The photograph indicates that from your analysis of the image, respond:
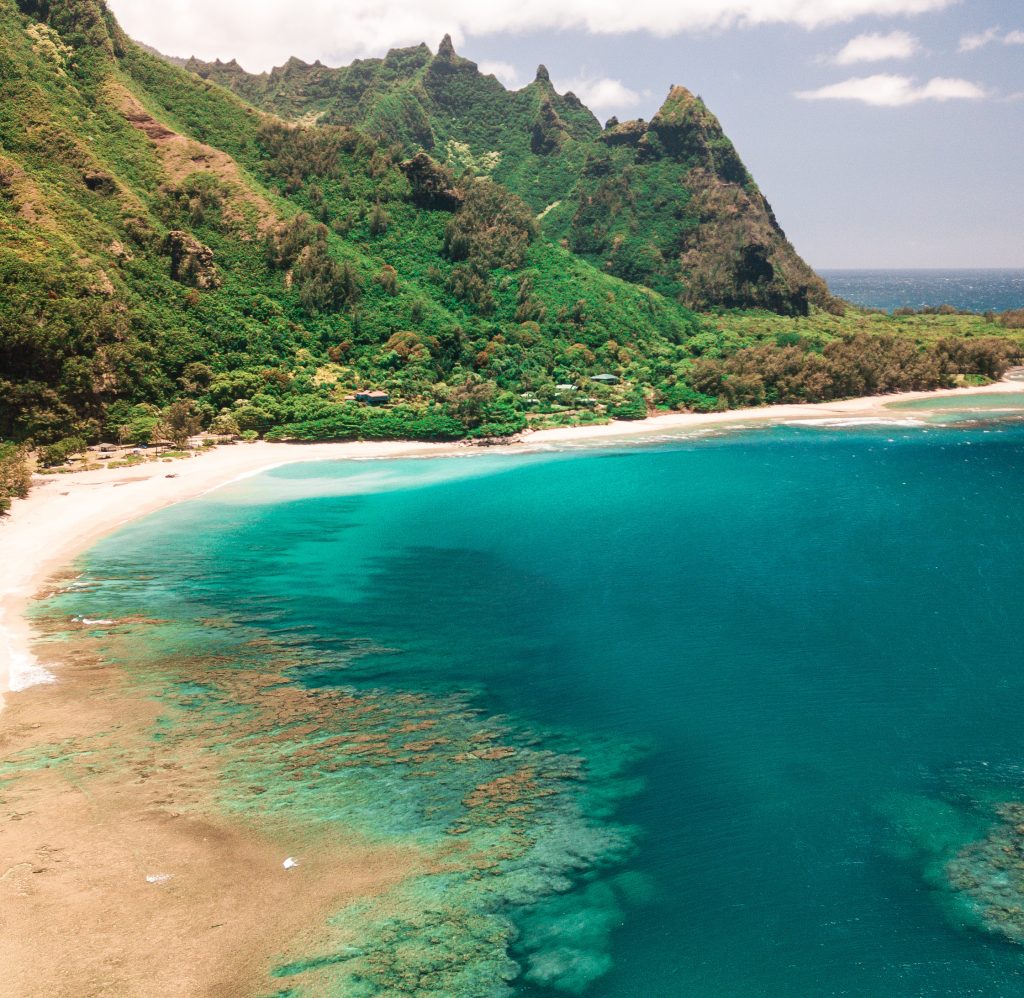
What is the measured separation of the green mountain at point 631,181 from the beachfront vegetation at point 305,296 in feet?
3.69

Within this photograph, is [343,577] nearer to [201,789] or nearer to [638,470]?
[201,789]

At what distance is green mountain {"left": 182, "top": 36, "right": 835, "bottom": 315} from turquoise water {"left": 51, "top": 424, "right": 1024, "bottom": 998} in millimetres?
86955

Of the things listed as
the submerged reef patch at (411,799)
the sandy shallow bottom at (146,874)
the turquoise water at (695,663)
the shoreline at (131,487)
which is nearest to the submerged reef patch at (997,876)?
the turquoise water at (695,663)

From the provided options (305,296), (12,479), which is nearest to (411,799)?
(12,479)

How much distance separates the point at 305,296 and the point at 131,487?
4271cm

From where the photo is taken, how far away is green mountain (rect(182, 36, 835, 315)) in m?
145

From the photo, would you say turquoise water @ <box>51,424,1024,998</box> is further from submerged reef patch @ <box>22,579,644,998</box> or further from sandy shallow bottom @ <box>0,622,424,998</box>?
sandy shallow bottom @ <box>0,622,424,998</box>

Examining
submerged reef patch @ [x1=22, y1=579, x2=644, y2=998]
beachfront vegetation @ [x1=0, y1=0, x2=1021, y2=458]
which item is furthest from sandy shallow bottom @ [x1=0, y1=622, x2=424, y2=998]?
Answer: beachfront vegetation @ [x1=0, y1=0, x2=1021, y2=458]

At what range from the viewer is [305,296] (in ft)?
303

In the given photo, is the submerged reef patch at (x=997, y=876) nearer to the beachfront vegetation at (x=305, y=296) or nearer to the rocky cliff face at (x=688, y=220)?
the beachfront vegetation at (x=305, y=296)

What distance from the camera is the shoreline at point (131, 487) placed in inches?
1407

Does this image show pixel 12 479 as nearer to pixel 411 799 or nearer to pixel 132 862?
pixel 132 862

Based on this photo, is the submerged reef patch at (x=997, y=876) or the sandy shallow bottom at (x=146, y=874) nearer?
Answer: the sandy shallow bottom at (x=146, y=874)

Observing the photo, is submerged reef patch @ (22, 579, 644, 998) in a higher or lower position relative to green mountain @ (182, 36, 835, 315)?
lower
